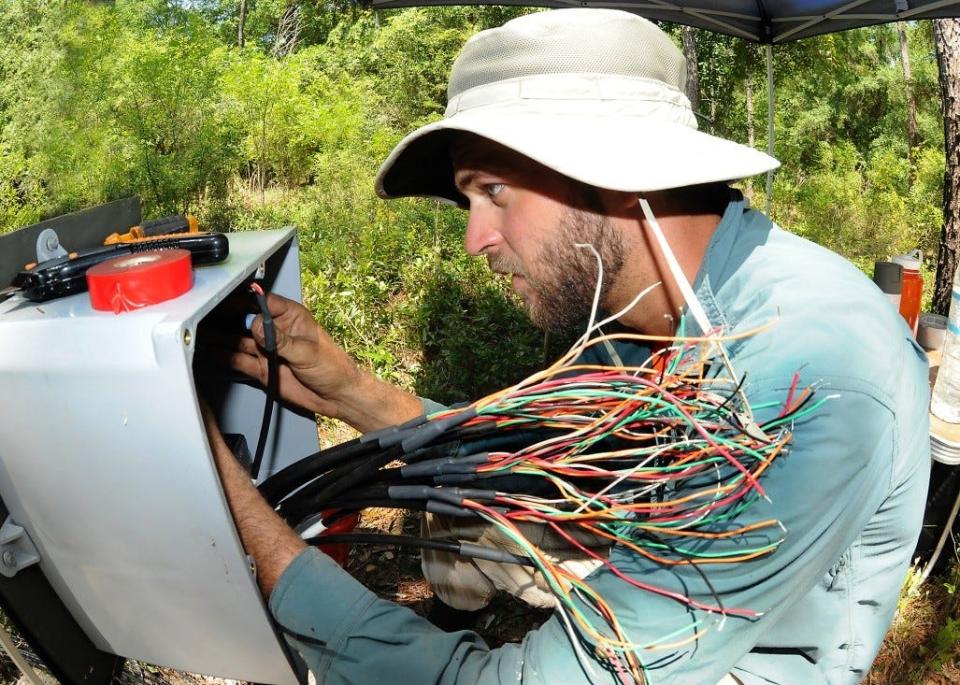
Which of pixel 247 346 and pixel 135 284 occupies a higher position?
pixel 135 284

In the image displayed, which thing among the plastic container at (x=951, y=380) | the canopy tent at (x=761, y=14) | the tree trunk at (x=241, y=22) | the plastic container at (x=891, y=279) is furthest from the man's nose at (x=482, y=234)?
the tree trunk at (x=241, y=22)

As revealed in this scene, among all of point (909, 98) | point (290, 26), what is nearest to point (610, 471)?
point (909, 98)

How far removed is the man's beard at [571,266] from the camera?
1469mm

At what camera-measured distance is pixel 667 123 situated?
1.43 metres

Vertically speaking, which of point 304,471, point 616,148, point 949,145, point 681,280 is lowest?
point 304,471

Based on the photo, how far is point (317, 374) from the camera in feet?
5.97

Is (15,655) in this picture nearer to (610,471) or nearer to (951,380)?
(610,471)

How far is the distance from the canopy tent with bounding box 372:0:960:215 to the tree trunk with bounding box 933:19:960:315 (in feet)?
4.10

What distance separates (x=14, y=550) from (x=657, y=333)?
4.36 feet

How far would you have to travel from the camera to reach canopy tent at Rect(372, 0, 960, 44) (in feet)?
11.8

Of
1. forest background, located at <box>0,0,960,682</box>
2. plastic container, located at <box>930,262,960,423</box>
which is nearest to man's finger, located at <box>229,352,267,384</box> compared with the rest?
forest background, located at <box>0,0,960,682</box>

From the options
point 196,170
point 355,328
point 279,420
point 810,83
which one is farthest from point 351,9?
point 279,420

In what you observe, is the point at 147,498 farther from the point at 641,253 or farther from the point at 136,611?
the point at 641,253

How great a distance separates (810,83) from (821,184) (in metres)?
5.71
